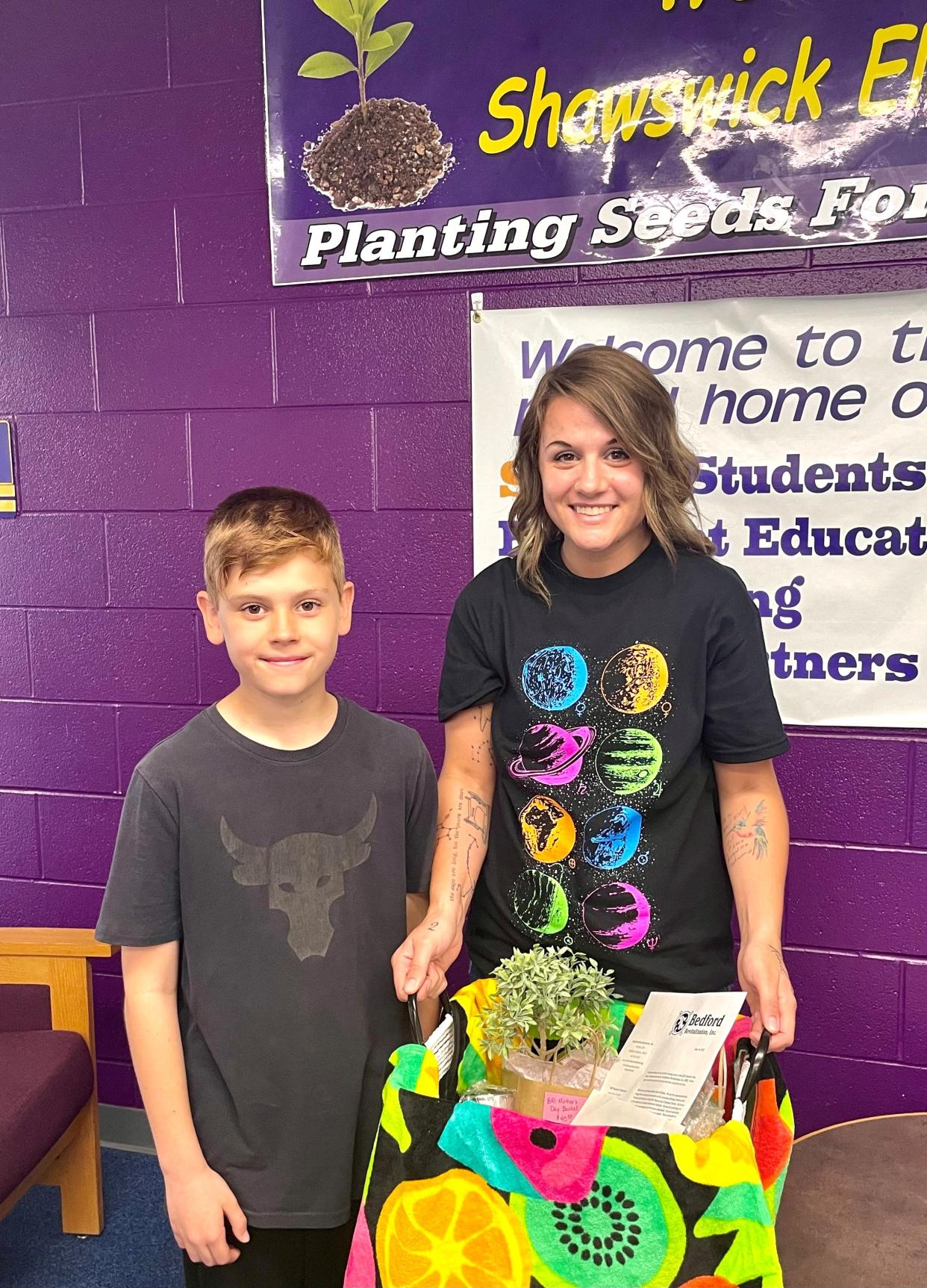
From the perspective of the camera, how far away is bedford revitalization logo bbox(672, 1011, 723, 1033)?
1015 millimetres

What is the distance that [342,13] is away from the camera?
81.5 inches

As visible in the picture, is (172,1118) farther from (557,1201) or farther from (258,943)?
(557,1201)

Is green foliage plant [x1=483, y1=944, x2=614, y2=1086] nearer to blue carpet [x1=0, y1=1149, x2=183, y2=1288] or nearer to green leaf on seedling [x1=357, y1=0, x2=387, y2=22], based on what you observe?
blue carpet [x1=0, y1=1149, x2=183, y2=1288]

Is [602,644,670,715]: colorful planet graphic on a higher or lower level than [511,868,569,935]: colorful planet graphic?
higher

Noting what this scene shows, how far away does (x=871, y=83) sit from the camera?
1.84 m

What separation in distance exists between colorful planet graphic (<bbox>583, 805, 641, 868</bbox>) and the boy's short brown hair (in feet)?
1.52

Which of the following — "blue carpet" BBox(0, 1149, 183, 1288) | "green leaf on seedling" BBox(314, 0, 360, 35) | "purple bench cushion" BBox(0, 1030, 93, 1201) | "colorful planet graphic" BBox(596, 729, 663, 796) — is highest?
"green leaf on seedling" BBox(314, 0, 360, 35)

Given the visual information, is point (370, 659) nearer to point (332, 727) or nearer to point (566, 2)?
point (332, 727)

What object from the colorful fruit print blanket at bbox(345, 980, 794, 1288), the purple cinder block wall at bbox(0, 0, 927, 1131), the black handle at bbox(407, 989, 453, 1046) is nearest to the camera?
the colorful fruit print blanket at bbox(345, 980, 794, 1288)

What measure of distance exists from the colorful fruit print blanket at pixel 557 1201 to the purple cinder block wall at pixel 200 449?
1198mm

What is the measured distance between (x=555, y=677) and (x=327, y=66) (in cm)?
152

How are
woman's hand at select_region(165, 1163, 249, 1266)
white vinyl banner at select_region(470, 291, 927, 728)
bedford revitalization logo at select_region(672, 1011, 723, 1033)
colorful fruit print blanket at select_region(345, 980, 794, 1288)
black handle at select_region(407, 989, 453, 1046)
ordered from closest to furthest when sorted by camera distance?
1. colorful fruit print blanket at select_region(345, 980, 794, 1288)
2. bedford revitalization logo at select_region(672, 1011, 723, 1033)
3. black handle at select_region(407, 989, 453, 1046)
4. woman's hand at select_region(165, 1163, 249, 1266)
5. white vinyl banner at select_region(470, 291, 927, 728)

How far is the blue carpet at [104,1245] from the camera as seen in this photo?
6.51 feet

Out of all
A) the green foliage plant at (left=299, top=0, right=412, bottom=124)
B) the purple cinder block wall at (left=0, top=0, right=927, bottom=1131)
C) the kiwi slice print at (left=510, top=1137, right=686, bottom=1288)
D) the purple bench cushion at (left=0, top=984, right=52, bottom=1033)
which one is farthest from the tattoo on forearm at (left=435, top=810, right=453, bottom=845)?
the green foliage plant at (left=299, top=0, right=412, bottom=124)
